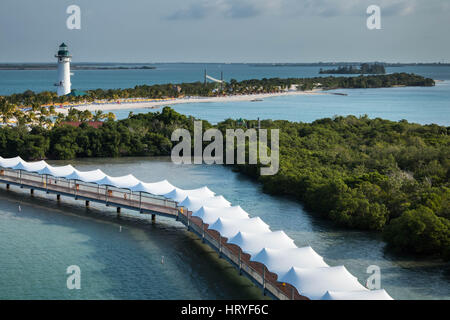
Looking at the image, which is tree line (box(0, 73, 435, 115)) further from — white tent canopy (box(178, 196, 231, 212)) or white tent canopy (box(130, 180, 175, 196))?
white tent canopy (box(178, 196, 231, 212))

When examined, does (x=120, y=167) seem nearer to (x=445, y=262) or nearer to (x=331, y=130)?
(x=331, y=130)

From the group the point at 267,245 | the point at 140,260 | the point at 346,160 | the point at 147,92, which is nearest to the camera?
the point at 267,245

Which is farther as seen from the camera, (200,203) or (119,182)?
(119,182)

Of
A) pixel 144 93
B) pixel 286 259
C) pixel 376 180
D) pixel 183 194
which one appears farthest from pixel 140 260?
pixel 144 93

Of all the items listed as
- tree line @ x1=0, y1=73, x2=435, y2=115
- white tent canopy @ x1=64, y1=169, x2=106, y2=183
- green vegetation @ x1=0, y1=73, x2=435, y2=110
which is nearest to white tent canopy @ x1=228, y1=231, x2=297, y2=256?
white tent canopy @ x1=64, y1=169, x2=106, y2=183

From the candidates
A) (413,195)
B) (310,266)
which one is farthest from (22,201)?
(413,195)

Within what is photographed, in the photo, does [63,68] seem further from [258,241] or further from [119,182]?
[258,241]
